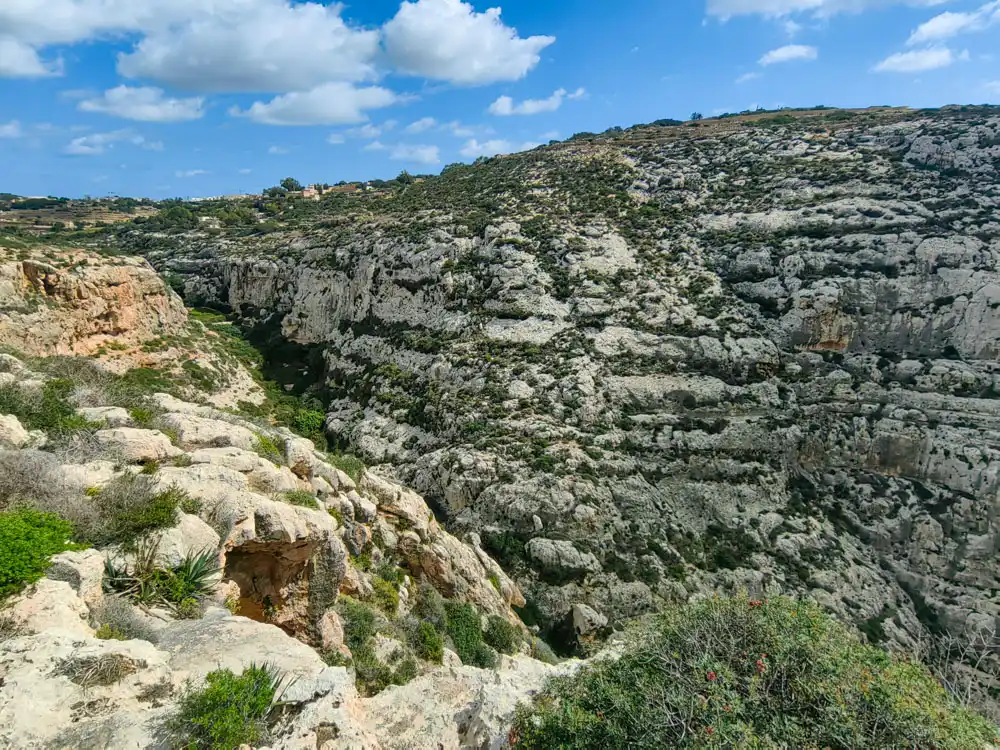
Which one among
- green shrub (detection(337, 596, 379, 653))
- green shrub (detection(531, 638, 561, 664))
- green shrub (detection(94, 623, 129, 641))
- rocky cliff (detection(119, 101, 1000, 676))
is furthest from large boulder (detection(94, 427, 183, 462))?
rocky cliff (detection(119, 101, 1000, 676))

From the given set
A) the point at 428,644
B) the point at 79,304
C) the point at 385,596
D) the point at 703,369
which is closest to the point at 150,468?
the point at 385,596

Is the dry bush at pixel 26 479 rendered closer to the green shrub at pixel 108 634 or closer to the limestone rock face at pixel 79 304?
the green shrub at pixel 108 634

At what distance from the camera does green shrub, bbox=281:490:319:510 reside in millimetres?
10973

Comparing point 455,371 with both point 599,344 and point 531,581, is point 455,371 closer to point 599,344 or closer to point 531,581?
point 599,344

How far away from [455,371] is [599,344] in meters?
8.50

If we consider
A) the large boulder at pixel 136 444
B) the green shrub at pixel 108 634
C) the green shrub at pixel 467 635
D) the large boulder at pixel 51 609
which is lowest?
the green shrub at pixel 467 635

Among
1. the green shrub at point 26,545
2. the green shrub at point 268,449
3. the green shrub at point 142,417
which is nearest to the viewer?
the green shrub at point 26,545

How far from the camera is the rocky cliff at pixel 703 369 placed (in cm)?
2270

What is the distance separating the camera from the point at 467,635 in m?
13.8

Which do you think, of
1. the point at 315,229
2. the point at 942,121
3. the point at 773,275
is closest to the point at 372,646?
the point at 773,275

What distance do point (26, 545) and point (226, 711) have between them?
11.0ft

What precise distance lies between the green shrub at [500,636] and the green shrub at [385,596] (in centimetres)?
351

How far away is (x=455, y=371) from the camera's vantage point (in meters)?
30.1

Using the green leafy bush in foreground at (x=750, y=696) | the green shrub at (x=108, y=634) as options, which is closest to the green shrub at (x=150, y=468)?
the green shrub at (x=108, y=634)
